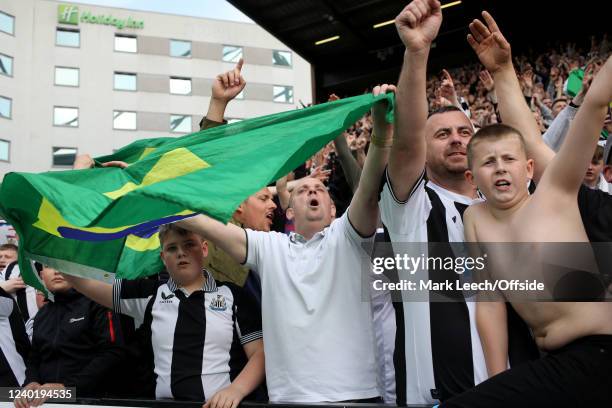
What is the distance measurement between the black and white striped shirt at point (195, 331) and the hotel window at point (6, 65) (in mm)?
30841

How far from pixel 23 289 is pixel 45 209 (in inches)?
64.0

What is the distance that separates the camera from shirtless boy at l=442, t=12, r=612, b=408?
1.86 m

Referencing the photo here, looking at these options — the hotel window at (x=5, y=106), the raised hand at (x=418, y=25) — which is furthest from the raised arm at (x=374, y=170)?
the hotel window at (x=5, y=106)

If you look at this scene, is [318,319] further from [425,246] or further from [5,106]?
[5,106]

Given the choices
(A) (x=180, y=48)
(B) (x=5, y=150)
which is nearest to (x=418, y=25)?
(B) (x=5, y=150)

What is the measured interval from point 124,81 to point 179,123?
3.63 metres

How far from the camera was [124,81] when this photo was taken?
32.4 metres

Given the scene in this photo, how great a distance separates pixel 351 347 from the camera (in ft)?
8.55

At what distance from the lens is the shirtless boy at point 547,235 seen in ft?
6.12

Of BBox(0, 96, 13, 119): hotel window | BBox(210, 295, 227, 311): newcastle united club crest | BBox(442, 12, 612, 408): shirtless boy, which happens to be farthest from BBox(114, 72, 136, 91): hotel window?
BBox(442, 12, 612, 408): shirtless boy

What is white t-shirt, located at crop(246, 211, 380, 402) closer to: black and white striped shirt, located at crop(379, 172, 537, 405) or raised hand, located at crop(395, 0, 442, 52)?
black and white striped shirt, located at crop(379, 172, 537, 405)

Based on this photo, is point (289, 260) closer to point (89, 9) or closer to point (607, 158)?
point (607, 158)

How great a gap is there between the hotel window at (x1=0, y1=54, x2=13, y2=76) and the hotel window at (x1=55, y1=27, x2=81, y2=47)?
2.69 metres

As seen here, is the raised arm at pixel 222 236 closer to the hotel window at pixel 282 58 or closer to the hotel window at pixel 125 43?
the hotel window at pixel 125 43
